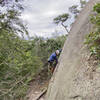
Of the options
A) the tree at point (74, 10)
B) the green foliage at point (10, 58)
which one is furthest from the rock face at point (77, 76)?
the tree at point (74, 10)

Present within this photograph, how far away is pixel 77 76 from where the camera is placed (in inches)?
103

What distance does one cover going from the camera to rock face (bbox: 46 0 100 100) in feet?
7.41

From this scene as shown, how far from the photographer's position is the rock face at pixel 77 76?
88.9 inches

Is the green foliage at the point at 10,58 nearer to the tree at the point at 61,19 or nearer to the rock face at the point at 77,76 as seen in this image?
the rock face at the point at 77,76

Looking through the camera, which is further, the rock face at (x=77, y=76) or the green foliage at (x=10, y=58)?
the green foliage at (x=10, y=58)

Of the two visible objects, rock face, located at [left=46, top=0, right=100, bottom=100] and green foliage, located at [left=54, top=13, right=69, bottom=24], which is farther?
green foliage, located at [left=54, top=13, right=69, bottom=24]

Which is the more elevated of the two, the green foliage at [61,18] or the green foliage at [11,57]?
the green foliage at [61,18]

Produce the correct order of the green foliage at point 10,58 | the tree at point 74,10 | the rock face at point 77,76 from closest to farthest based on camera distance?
1. the rock face at point 77,76
2. the green foliage at point 10,58
3. the tree at point 74,10

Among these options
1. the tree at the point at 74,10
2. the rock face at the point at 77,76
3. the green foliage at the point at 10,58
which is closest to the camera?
the rock face at the point at 77,76

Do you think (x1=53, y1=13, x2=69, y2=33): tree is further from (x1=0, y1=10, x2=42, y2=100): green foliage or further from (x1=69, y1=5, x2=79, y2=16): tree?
(x1=0, y1=10, x2=42, y2=100): green foliage

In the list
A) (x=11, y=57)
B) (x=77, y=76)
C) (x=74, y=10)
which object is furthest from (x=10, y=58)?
(x=74, y=10)

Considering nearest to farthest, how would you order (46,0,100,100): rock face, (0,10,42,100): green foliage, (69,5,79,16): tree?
(46,0,100,100): rock face
(0,10,42,100): green foliage
(69,5,79,16): tree

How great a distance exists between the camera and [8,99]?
404 cm

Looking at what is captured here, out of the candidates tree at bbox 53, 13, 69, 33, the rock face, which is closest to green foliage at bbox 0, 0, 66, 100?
the rock face
